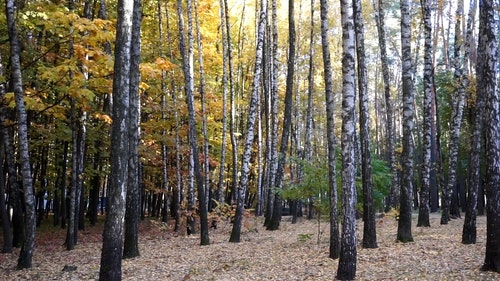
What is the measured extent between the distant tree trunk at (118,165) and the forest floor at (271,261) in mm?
2037

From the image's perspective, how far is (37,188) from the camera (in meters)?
21.0

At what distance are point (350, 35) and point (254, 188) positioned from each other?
28149 millimetres

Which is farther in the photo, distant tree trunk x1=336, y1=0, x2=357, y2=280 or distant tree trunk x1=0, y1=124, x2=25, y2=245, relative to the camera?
distant tree trunk x1=0, y1=124, x2=25, y2=245

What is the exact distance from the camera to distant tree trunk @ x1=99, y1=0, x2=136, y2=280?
710cm

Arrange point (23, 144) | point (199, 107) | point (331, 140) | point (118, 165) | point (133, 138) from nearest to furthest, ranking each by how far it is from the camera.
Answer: point (118, 165)
point (331, 140)
point (23, 144)
point (133, 138)
point (199, 107)

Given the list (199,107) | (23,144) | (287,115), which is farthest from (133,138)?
(199,107)

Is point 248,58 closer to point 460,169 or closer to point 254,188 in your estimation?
point 254,188

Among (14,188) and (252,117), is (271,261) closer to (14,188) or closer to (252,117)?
(252,117)

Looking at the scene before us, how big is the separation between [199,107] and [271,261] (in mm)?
10483

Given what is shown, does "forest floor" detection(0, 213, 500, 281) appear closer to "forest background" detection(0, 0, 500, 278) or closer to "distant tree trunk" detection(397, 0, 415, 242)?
"distant tree trunk" detection(397, 0, 415, 242)

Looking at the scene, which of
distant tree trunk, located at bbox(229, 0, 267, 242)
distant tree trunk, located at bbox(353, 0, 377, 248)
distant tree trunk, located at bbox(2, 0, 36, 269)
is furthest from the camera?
distant tree trunk, located at bbox(229, 0, 267, 242)

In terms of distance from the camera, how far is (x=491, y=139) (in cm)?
740

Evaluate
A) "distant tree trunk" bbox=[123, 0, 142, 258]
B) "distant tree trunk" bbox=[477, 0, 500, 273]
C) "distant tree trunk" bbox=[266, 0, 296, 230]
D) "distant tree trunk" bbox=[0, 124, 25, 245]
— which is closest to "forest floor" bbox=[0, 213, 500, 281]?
"distant tree trunk" bbox=[477, 0, 500, 273]

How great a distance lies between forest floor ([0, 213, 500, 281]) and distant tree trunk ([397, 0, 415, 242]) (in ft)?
1.95
